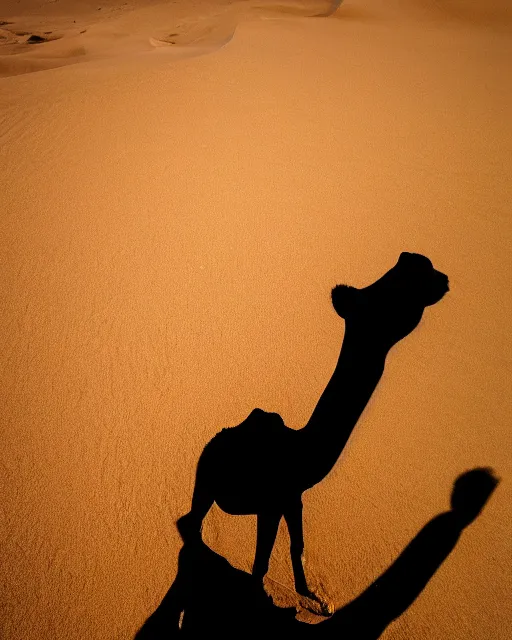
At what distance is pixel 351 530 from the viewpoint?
6.75 ft

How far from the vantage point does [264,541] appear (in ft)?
5.99

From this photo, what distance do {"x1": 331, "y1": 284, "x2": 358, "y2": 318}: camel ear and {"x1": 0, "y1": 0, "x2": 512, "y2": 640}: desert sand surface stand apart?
0.21 feet

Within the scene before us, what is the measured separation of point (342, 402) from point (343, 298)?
0.90 m

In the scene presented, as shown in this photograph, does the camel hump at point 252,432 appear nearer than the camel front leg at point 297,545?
No

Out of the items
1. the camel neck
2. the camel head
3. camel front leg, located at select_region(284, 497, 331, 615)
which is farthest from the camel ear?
camel front leg, located at select_region(284, 497, 331, 615)

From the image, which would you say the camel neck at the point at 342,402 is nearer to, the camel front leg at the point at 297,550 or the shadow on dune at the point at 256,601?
the camel front leg at the point at 297,550

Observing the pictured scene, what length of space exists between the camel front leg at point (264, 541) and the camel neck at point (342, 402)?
34cm

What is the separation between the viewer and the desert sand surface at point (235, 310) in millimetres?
1968

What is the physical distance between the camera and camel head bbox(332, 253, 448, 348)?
2602 mm

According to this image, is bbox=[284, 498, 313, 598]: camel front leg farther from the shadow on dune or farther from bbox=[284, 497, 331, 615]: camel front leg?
the shadow on dune

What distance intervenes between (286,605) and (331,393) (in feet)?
3.66

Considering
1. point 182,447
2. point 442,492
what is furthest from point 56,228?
point 442,492

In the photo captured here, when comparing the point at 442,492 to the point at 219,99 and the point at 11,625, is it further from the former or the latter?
the point at 219,99

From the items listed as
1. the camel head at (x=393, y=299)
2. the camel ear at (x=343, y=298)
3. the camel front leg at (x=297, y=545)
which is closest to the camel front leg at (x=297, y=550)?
the camel front leg at (x=297, y=545)
